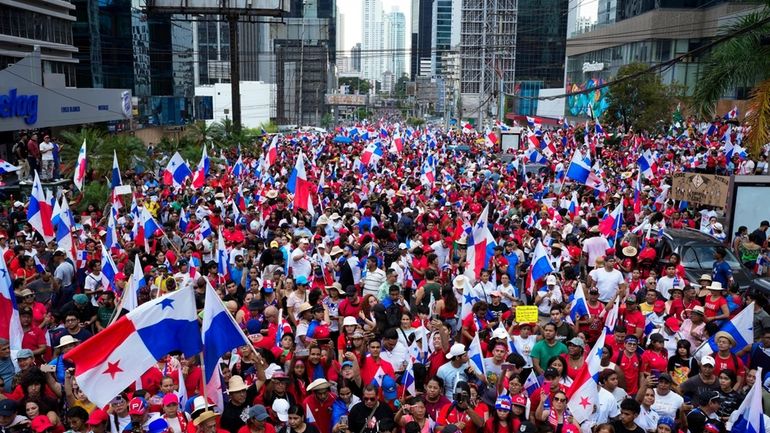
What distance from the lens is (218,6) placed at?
3591 centimetres

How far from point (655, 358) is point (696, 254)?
5.75m

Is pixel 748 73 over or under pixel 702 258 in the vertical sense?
over

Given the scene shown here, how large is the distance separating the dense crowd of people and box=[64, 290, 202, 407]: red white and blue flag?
1.14 ft

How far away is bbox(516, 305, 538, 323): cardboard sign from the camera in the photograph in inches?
344

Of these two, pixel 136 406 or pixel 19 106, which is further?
pixel 19 106

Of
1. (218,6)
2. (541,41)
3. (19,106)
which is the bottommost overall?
(19,106)

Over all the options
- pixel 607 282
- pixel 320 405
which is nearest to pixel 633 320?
pixel 607 282

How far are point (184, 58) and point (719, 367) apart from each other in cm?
6423

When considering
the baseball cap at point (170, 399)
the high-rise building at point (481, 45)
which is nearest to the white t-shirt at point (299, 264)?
the baseball cap at point (170, 399)

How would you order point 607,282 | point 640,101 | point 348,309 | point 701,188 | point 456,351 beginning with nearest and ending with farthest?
point 456,351 → point 348,309 → point 607,282 → point 701,188 → point 640,101

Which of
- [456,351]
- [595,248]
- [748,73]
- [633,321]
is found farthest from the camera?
[748,73]

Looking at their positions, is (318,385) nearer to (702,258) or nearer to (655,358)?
(655,358)

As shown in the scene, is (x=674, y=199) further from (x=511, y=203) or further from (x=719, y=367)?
(x=719, y=367)

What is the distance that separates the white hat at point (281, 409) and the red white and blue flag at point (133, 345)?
2.96 feet
